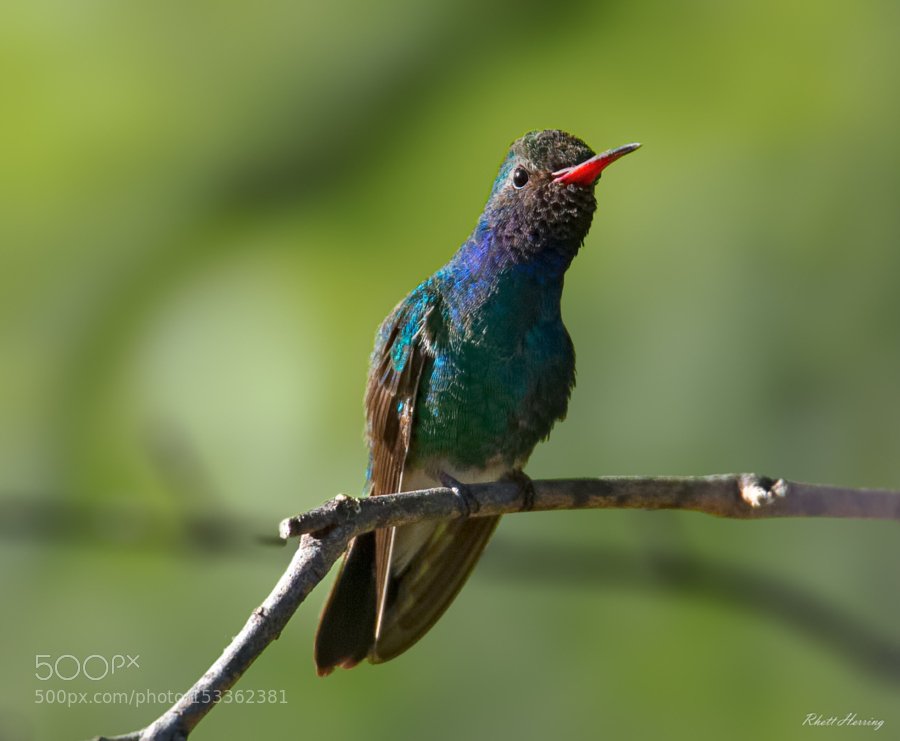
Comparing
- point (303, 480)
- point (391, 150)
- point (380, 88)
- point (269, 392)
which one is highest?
point (380, 88)

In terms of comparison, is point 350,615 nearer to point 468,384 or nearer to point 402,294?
point 468,384

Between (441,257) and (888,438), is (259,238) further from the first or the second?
(888,438)

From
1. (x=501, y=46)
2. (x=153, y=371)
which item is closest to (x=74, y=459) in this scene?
(x=153, y=371)

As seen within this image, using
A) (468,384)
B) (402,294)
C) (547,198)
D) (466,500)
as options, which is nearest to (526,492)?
(466,500)

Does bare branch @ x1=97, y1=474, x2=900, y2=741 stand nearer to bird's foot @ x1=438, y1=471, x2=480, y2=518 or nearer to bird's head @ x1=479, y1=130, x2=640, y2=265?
bird's foot @ x1=438, y1=471, x2=480, y2=518
